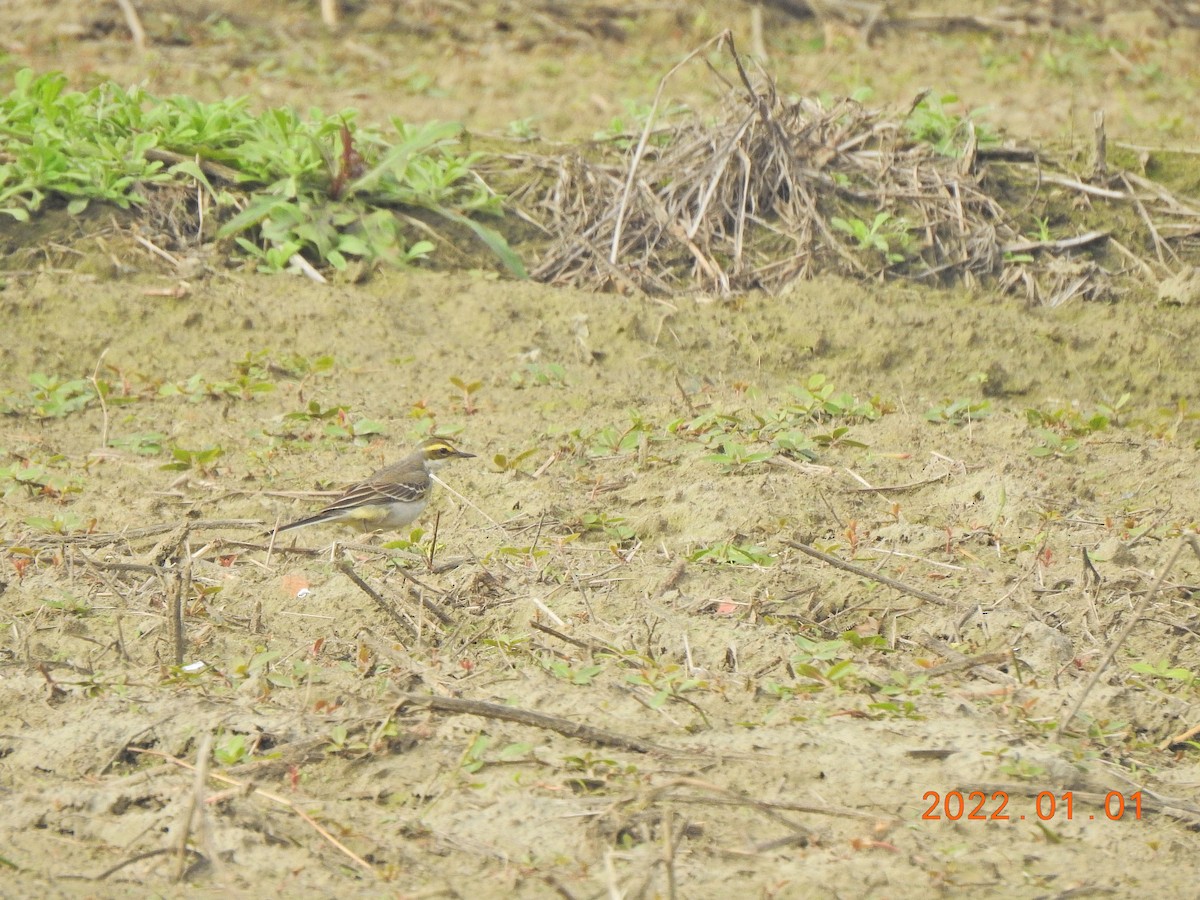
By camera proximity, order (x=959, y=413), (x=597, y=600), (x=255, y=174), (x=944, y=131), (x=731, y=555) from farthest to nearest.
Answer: (x=944, y=131) → (x=255, y=174) → (x=959, y=413) → (x=731, y=555) → (x=597, y=600)

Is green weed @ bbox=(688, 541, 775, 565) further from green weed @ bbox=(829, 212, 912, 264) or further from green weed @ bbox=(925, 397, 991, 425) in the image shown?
green weed @ bbox=(829, 212, 912, 264)

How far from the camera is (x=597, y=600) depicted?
5781 millimetres

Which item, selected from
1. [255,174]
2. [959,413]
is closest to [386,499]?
[959,413]

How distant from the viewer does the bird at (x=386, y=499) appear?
22.7 feet

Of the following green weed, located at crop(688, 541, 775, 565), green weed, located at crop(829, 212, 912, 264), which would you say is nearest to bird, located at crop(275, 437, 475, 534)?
green weed, located at crop(688, 541, 775, 565)

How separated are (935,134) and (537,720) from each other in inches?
282

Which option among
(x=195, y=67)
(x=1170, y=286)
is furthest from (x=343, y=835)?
(x=195, y=67)

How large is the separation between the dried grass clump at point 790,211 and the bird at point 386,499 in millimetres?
2845

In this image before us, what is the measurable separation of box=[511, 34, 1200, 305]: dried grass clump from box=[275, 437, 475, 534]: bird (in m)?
2.84

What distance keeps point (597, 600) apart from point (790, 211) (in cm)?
490

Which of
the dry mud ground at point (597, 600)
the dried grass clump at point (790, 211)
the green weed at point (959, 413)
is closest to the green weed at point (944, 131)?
the dried grass clump at point (790, 211)

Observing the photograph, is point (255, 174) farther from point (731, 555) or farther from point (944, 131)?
point (731, 555)

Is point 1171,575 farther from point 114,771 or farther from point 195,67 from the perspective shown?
point 195,67

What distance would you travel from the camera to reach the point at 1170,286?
970cm
